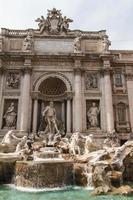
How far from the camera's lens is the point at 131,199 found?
889 centimetres

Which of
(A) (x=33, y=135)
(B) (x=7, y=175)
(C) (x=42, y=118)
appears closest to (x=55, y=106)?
(C) (x=42, y=118)

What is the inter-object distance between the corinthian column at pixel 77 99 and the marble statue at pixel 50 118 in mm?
1776

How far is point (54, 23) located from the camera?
75.7 feet

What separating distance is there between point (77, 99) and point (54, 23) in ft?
28.5

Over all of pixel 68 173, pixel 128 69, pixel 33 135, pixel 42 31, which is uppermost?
pixel 42 31

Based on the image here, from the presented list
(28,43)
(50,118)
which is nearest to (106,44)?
(28,43)

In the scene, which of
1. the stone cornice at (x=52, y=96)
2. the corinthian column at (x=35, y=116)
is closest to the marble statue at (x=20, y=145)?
the corinthian column at (x=35, y=116)

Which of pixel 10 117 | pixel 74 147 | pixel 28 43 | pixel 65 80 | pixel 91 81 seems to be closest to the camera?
pixel 74 147

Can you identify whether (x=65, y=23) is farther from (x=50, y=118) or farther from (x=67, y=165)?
(x=67, y=165)

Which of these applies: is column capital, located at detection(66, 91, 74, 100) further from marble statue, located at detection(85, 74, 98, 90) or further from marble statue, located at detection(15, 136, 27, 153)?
marble statue, located at detection(15, 136, 27, 153)

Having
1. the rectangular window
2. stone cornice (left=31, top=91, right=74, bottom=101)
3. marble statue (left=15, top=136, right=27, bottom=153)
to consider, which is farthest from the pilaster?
marble statue (left=15, top=136, right=27, bottom=153)

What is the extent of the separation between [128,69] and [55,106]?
8003 mm

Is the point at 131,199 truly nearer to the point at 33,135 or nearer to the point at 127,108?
the point at 33,135

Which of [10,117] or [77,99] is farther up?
[77,99]
